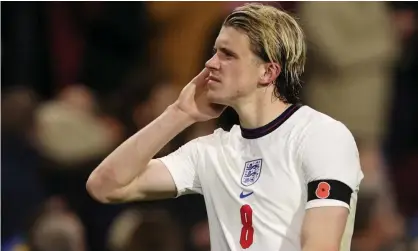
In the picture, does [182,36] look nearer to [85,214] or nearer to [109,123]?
[109,123]

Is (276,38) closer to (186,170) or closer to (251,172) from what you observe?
(251,172)

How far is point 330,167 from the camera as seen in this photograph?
2.56 metres

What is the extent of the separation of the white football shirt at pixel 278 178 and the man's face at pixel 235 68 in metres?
0.13

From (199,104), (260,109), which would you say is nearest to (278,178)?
(260,109)

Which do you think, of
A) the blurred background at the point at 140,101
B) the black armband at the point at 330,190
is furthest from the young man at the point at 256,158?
the blurred background at the point at 140,101

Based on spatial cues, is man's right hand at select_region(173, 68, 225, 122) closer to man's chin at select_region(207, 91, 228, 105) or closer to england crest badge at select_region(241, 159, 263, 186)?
man's chin at select_region(207, 91, 228, 105)

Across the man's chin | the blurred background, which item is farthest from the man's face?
the blurred background

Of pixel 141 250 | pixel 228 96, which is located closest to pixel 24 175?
pixel 141 250

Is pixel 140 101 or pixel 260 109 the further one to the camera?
pixel 140 101

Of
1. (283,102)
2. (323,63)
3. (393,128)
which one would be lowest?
(393,128)

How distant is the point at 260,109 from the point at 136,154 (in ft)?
1.50

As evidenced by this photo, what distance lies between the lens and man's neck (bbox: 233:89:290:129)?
2.84 meters

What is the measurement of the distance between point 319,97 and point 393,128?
0.43m

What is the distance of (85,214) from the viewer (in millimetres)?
4828
